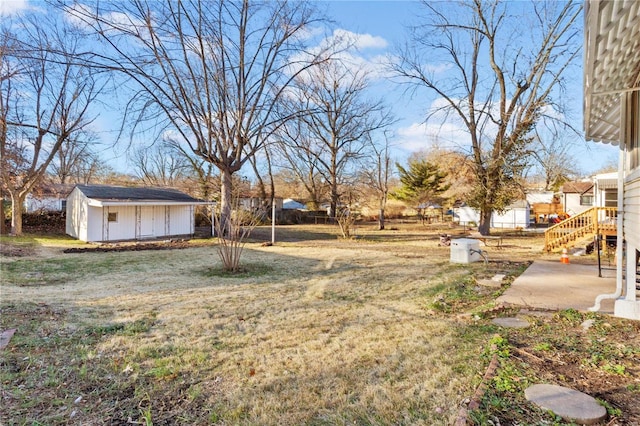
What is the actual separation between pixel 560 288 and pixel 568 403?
4459mm

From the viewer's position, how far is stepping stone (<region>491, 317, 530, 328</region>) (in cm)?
427

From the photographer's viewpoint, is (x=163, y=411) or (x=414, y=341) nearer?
(x=163, y=411)

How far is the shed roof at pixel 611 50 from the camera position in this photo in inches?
114

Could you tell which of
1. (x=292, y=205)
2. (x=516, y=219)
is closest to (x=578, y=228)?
(x=516, y=219)

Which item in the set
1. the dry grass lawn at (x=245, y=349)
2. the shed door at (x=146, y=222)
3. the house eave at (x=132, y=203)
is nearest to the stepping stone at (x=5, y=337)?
the dry grass lawn at (x=245, y=349)

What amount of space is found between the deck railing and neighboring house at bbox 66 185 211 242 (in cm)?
1710

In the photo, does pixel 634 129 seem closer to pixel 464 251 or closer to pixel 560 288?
pixel 560 288

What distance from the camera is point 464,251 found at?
1017cm

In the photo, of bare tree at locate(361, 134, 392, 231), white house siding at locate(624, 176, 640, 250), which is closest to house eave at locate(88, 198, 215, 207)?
bare tree at locate(361, 134, 392, 231)

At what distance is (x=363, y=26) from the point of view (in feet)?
52.0

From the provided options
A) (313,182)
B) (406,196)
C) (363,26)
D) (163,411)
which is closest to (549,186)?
(406,196)

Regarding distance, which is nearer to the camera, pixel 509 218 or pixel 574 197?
pixel 509 218

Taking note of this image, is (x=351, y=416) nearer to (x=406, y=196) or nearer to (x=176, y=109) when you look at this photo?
(x=176, y=109)

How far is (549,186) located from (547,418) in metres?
45.7
